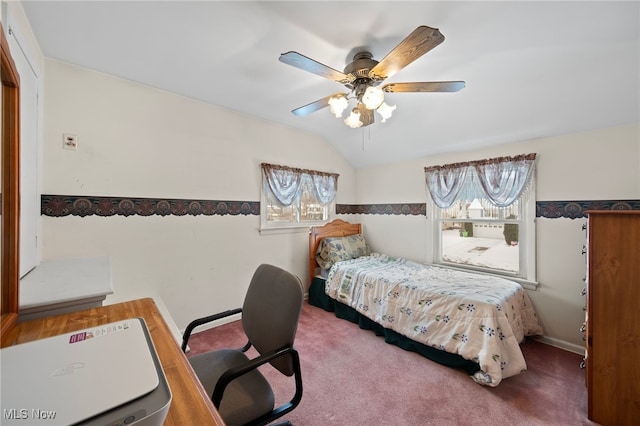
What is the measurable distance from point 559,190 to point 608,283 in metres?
1.24

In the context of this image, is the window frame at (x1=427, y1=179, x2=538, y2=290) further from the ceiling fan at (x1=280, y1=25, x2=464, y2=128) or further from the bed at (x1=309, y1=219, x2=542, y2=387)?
the ceiling fan at (x1=280, y1=25, x2=464, y2=128)

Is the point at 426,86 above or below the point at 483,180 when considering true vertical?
above

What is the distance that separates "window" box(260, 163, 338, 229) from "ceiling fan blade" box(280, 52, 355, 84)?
160 cm

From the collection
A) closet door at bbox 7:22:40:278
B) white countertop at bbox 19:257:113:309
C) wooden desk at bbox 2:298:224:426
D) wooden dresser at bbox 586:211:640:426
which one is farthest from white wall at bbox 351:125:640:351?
closet door at bbox 7:22:40:278

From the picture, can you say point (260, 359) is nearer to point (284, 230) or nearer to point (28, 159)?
point (28, 159)

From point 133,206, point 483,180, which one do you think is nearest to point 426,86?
point 483,180

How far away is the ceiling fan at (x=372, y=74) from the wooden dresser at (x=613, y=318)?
4.20ft

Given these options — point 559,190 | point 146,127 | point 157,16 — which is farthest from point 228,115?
point 559,190

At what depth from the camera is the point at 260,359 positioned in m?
1.07

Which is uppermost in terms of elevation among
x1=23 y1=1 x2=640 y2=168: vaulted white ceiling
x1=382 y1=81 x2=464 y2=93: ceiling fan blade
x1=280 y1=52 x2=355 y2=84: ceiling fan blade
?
x1=23 y1=1 x2=640 y2=168: vaulted white ceiling

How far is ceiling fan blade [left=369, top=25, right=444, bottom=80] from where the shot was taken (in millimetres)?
1213

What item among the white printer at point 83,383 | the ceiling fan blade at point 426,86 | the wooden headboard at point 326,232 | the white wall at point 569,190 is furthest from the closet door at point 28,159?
the white wall at point 569,190

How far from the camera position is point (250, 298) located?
1.47m

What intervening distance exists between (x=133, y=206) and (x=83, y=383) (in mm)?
2081
